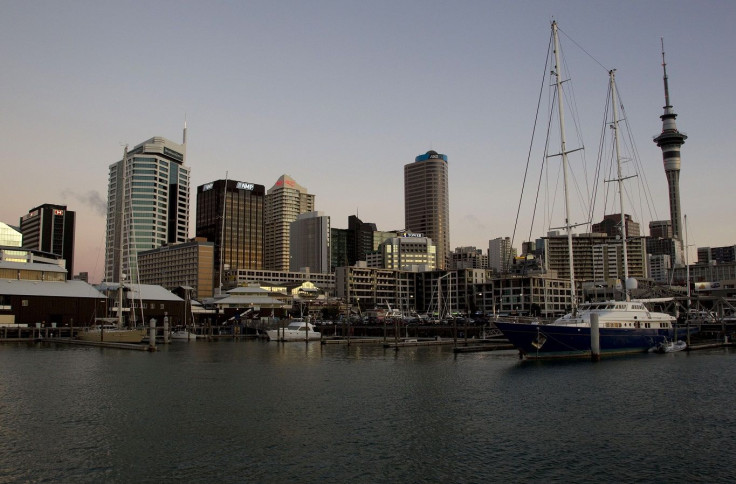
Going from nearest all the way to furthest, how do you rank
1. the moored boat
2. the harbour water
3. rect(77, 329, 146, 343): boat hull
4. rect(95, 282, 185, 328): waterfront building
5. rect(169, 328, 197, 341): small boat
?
1. the harbour water
2. the moored boat
3. rect(77, 329, 146, 343): boat hull
4. rect(169, 328, 197, 341): small boat
5. rect(95, 282, 185, 328): waterfront building

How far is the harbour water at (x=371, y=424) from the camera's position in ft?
86.1

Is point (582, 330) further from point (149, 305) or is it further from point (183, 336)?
point (149, 305)

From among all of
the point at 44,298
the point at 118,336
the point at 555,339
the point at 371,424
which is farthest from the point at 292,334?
the point at 371,424

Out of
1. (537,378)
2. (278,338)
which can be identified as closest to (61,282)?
(278,338)

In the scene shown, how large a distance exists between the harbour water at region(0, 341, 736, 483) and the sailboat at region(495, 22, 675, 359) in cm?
449

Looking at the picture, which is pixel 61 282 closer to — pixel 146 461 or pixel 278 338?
pixel 278 338

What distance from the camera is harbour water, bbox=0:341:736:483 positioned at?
2625 cm

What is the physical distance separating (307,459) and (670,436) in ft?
64.6

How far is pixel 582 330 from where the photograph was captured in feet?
226

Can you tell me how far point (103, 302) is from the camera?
126250 millimetres

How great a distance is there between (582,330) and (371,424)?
41.7 metres

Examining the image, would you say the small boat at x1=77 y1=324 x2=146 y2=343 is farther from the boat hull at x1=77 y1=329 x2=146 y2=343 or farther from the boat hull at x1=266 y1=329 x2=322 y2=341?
the boat hull at x1=266 y1=329 x2=322 y2=341

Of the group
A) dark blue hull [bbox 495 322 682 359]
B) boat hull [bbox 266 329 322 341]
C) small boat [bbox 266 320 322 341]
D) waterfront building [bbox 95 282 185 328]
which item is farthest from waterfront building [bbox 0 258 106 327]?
dark blue hull [bbox 495 322 682 359]

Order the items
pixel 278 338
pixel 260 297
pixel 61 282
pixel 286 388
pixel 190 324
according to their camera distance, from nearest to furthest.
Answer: pixel 286 388 < pixel 278 338 < pixel 61 282 < pixel 190 324 < pixel 260 297
